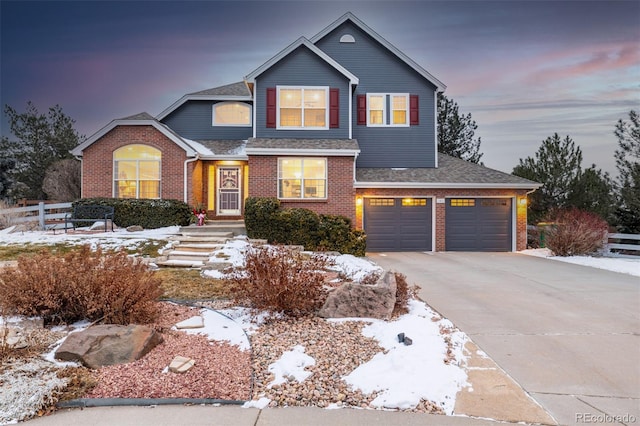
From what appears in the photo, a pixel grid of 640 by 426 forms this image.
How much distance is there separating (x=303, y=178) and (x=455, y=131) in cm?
1635

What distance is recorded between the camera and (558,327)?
17.4 ft

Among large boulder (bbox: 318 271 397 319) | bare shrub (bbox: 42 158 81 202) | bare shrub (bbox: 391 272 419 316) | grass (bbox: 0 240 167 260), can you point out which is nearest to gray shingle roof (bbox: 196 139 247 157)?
grass (bbox: 0 240 167 260)

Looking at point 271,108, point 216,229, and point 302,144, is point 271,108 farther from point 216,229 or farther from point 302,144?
point 216,229

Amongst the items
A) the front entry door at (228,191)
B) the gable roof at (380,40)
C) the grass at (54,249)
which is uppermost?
the gable roof at (380,40)

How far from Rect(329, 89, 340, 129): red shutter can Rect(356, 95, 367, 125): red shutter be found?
1.58 metres

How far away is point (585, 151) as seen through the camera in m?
17.1

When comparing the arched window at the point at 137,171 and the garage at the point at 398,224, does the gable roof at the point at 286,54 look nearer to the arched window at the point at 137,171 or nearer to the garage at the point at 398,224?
the arched window at the point at 137,171

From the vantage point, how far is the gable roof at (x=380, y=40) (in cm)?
1678

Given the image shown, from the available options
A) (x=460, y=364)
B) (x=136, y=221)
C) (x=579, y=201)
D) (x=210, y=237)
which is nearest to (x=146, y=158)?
(x=136, y=221)

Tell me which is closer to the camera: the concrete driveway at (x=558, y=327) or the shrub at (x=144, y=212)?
the concrete driveway at (x=558, y=327)

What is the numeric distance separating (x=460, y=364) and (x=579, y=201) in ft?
54.3

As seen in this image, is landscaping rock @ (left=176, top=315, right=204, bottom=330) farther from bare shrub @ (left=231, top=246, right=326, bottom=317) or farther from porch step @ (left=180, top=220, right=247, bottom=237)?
porch step @ (left=180, top=220, right=247, bottom=237)

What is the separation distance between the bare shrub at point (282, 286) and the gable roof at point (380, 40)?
555 inches

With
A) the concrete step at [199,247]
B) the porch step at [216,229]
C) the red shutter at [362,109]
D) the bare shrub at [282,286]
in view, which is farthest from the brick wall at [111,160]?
the bare shrub at [282,286]
